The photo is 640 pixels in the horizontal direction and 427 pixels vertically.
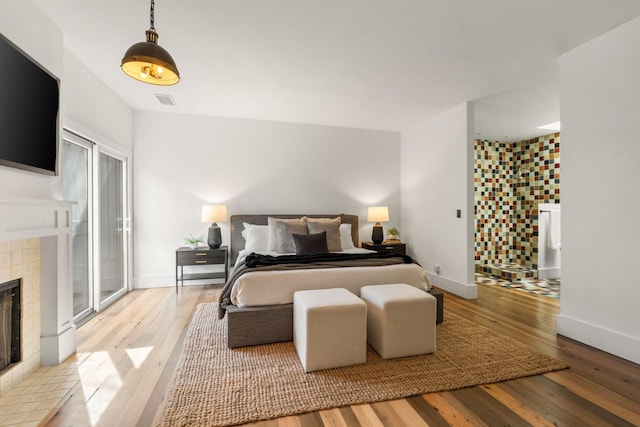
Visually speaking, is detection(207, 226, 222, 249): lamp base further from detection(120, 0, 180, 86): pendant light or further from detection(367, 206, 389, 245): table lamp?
detection(120, 0, 180, 86): pendant light

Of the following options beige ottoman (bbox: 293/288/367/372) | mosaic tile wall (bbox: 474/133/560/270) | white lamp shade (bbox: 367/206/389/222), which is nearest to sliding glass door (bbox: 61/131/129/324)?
beige ottoman (bbox: 293/288/367/372)

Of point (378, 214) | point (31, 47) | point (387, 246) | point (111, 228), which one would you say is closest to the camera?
point (31, 47)

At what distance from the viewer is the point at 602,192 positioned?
7.97ft

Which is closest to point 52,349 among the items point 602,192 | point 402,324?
point 402,324

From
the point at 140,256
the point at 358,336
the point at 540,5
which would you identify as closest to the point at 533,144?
the point at 540,5

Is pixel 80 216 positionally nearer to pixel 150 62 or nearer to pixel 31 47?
pixel 31 47

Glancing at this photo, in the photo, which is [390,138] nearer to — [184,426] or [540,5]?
[540,5]

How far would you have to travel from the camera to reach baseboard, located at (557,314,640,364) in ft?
7.30

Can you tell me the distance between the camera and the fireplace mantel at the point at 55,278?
2.06 meters

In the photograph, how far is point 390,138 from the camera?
538 cm

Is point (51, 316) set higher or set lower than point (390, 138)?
lower

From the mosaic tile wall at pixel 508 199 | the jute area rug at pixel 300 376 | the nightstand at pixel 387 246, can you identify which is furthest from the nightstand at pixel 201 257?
the mosaic tile wall at pixel 508 199

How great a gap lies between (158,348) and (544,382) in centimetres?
290

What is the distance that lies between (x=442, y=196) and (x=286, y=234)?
234cm
